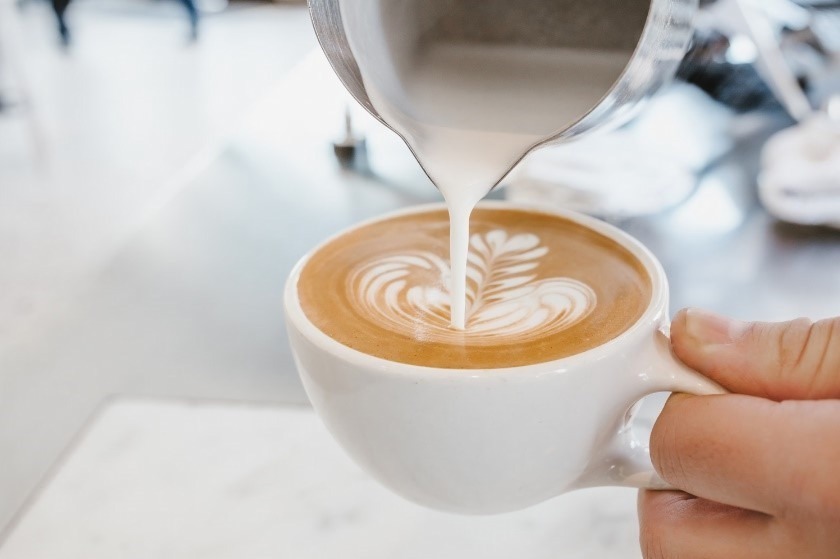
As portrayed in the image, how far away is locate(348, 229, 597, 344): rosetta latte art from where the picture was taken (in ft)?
1.53

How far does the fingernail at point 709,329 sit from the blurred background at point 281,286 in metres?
0.19

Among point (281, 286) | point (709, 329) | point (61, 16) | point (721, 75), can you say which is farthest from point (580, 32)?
point (61, 16)

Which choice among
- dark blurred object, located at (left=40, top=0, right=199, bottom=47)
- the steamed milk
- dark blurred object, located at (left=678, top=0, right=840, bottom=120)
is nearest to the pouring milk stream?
the steamed milk

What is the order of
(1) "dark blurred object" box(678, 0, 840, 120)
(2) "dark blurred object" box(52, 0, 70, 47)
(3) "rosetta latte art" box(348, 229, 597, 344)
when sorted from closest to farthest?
(3) "rosetta latte art" box(348, 229, 597, 344) < (1) "dark blurred object" box(678, 0, 840, 120) < (2) "dark blurred object" box(52, 0, 70, 47)

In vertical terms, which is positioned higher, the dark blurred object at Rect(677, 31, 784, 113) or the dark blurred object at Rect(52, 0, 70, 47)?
the dark blurred object at Rect(677, 31, 784, 113)

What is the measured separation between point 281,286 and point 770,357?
1.68 feet

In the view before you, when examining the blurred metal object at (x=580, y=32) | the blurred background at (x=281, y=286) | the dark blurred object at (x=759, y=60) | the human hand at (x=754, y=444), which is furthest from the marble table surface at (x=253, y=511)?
the dark blurred object at (x=759, y=60)

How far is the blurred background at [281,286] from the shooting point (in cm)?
55

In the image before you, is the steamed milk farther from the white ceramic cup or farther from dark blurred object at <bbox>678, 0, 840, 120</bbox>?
dark blurred object at <bbox>678, 0, 840, 120</bbox>

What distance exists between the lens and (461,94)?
0.60m

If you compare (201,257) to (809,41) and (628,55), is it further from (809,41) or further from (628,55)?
(809,41)

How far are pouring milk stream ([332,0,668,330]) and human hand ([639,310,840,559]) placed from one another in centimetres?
14

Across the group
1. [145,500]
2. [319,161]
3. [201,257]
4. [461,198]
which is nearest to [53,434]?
[145,500]

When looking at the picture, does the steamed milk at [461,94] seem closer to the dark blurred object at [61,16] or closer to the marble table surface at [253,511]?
the marble table surface at [253,511]
